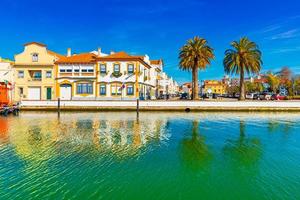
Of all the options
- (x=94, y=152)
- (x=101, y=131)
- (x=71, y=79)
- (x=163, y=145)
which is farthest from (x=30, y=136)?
(x=71, y=79)

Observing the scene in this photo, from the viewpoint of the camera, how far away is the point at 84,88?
6344 centimetres

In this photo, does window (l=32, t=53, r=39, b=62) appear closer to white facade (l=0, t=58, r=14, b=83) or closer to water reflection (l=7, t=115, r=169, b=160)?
white facade (l=0, t=58, r=14, b=83)

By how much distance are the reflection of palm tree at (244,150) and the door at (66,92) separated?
4499 centimetres

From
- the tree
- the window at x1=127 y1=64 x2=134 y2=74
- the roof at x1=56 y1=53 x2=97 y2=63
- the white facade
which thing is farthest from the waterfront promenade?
the tree

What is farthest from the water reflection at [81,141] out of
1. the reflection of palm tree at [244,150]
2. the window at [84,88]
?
the window at [84,88]

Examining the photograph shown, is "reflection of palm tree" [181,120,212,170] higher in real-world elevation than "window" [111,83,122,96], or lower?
lower

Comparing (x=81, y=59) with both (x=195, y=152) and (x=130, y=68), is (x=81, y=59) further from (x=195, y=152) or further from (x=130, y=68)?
(x=195, y=152)

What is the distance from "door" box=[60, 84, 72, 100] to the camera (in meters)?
63.6

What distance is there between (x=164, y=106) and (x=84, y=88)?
1927 centimetres

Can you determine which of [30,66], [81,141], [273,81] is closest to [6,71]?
[30,66]

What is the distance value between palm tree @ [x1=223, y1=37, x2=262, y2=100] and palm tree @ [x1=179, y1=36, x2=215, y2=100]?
172 inches

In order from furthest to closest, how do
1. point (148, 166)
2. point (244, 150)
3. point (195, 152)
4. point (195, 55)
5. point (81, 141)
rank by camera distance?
point (195, 55) → point (81, 141) → point (244, 150) → point (195, 152) → point (148, 166)

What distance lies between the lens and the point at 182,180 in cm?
1410

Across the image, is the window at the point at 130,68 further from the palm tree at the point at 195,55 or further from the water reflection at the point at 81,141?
the water reflection at the point at 81,141
